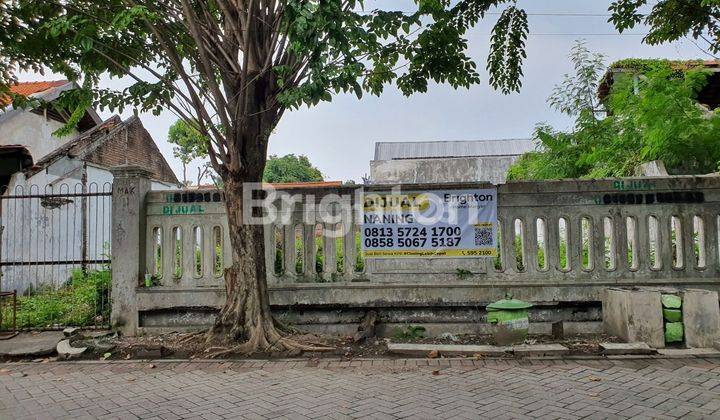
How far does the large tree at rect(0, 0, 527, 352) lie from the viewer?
6.72 metres

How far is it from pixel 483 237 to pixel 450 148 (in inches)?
1504

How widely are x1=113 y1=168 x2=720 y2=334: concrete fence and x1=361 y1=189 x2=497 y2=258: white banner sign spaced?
137mm

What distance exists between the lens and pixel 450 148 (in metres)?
44.6

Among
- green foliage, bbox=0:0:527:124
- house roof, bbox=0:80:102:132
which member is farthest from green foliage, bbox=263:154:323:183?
green foliage, bbox=0:0:527:124

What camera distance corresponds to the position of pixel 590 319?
715 cm

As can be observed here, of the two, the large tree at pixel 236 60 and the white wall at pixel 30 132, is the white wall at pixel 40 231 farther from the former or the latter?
the large tree at pixel 236 60

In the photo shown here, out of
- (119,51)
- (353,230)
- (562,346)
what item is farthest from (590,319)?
(119,51)

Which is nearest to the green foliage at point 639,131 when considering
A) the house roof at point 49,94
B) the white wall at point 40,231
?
the white wall at point 40,231

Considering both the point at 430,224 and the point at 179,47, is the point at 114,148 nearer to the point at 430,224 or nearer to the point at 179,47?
the point at 179,47

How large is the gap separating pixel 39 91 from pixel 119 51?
11.5 meters

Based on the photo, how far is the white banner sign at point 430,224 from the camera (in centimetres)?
738

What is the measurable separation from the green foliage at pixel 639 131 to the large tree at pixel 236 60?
285cm

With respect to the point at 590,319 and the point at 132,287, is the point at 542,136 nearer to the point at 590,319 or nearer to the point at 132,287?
the point at 590,319
